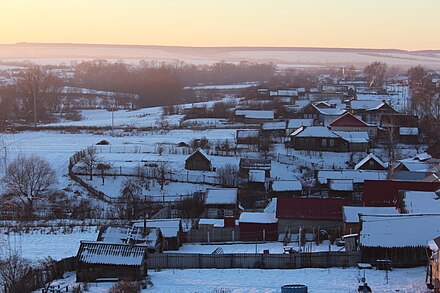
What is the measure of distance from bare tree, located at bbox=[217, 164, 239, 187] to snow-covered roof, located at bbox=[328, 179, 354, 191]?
132 inches

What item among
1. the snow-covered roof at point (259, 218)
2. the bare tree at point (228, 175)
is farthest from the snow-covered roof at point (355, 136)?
the snow-covered roof at point (259, 218)

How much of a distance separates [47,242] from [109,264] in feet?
14.0

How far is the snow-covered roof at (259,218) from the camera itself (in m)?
17.0

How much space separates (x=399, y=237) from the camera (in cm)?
1314

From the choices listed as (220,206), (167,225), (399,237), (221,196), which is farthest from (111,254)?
(221,196)

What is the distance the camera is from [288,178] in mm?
23766

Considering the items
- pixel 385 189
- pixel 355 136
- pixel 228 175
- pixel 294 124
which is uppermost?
pixel 294 124

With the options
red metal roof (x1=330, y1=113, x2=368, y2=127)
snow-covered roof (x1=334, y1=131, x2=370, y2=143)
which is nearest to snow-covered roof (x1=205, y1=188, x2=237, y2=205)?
snow-covered roof (x1=334, y1=131, x2=370, y2=143)

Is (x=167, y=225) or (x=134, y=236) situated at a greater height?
(x=134, y=236)

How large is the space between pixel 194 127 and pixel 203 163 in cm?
1107

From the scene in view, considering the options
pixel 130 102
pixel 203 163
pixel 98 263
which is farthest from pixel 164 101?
pixel 98 263

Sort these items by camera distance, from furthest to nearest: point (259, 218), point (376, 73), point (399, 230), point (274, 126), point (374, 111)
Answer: point (376, 73), point (374, 111), point (274, 126), point (259, 218), point (399, 230)

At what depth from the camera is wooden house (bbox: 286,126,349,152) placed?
2867 centimetres

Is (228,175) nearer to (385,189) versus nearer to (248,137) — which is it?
(248,137)
